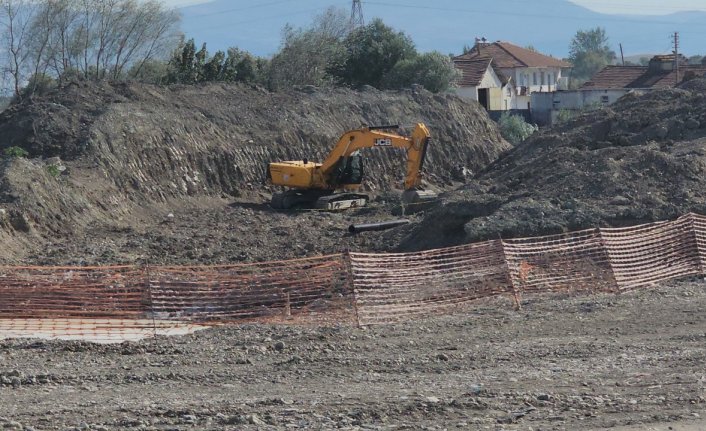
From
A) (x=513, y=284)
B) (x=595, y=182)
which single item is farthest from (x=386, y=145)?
(x=513, y=284)

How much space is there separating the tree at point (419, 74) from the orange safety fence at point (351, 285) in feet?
110

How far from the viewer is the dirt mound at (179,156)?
25.1 m

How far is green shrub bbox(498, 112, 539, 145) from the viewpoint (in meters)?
47.5

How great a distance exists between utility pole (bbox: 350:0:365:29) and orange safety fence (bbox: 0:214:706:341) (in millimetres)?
46246

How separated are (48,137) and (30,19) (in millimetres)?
20873

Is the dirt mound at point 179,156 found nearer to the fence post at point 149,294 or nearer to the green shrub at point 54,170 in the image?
the green shrub at point 54,170

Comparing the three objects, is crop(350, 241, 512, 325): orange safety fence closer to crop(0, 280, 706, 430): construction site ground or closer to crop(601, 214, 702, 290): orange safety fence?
crop(0, 280, 706, 430): construction site ground

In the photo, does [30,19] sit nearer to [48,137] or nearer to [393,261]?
[48,137]

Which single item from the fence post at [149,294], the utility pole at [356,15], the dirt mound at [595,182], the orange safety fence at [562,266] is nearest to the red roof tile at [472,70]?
the utility pole at [356,15]

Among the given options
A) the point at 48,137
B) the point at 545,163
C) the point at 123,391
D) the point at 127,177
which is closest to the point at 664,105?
the point at 545,163

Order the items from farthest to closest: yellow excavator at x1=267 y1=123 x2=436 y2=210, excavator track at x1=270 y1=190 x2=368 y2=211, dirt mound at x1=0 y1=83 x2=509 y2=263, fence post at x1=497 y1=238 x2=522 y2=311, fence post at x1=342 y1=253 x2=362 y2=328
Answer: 1. excavator track at x1=270 y1=190 x2=368 y2=211
2. yellow excavator at x1=267 y1=123 x2=436 y2=210
3. dirt mound at x1=0 y1=83 x2=509 y2=263
4. fence post at x1=497 y1=238 x2=522 y2=311
5. fence post at x1=342 y1=253 x2=362 y2=328

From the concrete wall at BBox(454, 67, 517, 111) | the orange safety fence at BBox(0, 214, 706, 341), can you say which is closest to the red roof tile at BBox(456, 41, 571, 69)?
the concrete wall at BBox(454, 67, 517, 111)

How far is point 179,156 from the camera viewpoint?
33375 millimetres

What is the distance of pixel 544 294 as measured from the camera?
16.9 meters
